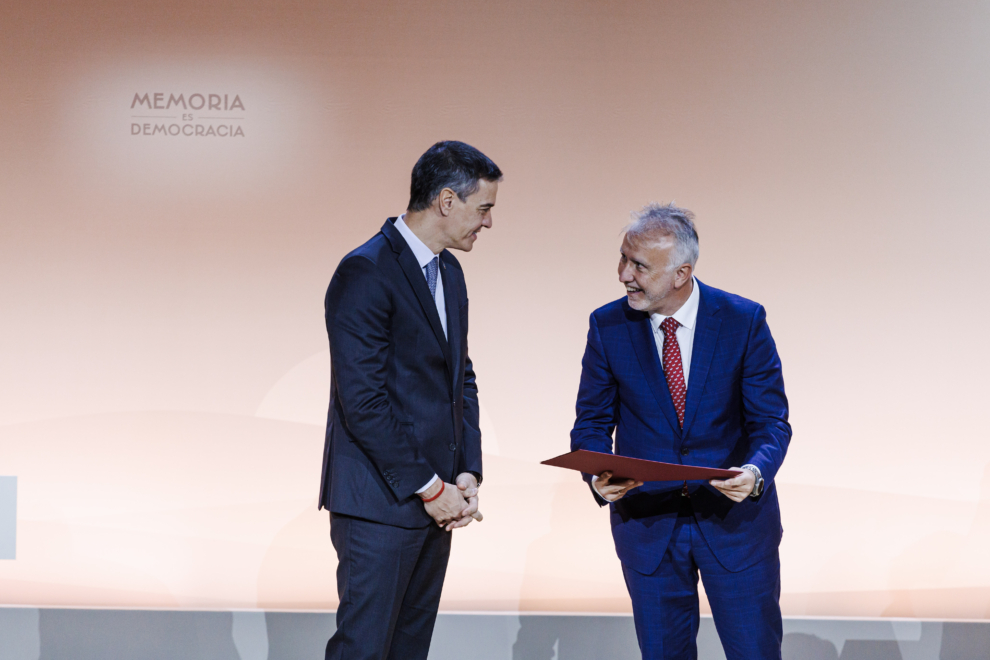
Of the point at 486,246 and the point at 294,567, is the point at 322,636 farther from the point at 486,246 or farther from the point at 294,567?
the point at 486,246

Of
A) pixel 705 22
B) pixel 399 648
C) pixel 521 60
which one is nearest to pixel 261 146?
pixel 521 60

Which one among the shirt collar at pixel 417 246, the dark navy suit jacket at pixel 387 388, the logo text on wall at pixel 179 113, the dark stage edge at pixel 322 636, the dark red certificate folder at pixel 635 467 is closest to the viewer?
the dark red certificate folder at pixel 635 467

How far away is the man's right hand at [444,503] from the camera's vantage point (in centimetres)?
182

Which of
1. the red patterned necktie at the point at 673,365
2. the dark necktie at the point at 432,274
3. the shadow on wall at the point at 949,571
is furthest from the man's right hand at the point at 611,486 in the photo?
the shadow on wall at the point at 949,571

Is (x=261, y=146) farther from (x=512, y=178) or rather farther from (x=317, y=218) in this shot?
(x=512, y=178)

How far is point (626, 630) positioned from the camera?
2.87 m

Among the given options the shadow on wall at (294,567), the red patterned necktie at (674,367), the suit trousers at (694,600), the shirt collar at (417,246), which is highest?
the shirt collar at (417,246)

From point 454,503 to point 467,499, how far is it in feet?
0.24

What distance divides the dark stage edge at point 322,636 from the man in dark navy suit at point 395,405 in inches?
41.3

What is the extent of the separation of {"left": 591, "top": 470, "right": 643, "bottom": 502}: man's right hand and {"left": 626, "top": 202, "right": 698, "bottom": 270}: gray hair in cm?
50

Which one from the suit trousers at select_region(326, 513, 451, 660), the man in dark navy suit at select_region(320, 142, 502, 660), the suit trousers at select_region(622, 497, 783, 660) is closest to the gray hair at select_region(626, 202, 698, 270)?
the man in dark navy suit at select_region(320, 142, 502, 660)

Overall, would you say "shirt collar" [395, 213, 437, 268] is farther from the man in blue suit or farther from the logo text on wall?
the logo text on wall

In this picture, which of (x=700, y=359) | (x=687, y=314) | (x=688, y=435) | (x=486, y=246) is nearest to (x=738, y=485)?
(x=688, y=435)

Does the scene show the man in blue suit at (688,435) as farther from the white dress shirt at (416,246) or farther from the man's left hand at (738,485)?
the white dress shirt at (416,246)
